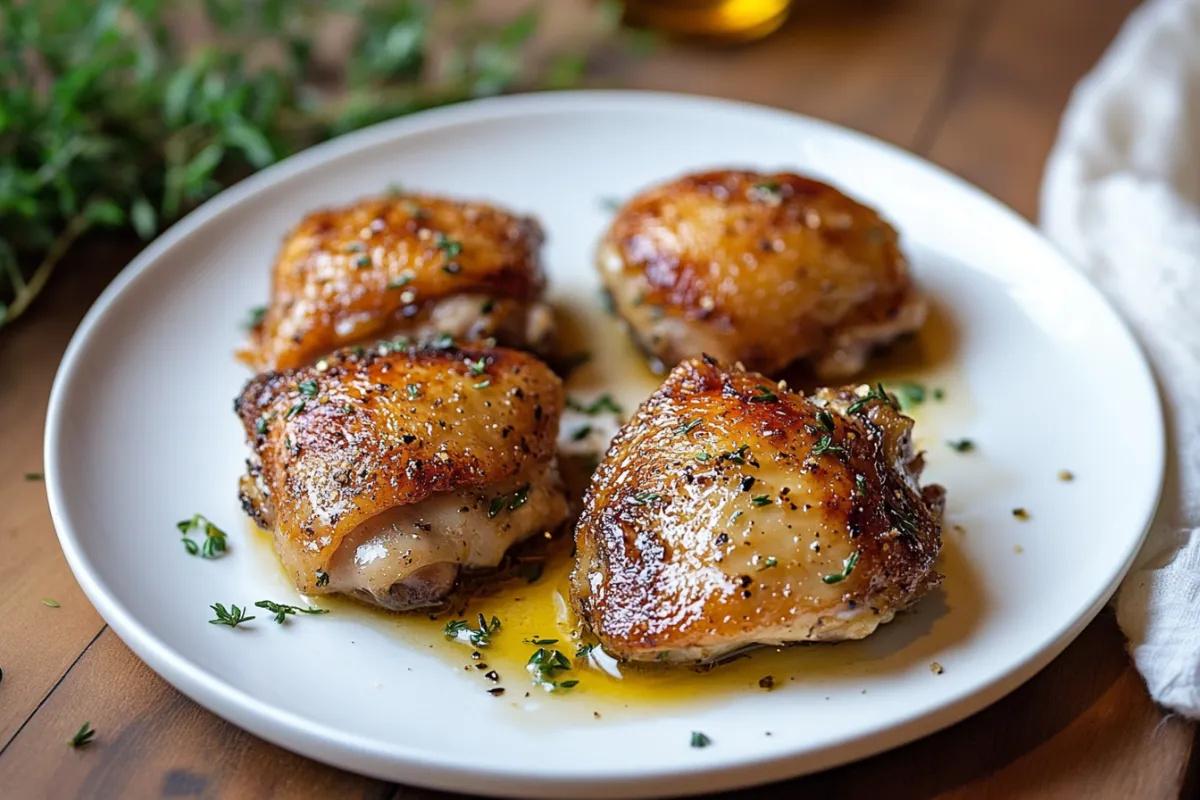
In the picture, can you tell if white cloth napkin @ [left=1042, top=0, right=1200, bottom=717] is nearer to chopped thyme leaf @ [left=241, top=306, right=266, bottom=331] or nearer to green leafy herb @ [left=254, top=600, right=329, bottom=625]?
green leafy herb @ [left=254, top=600, right=329, bottom=625]

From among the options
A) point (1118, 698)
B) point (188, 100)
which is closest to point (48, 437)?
point (188, 100)

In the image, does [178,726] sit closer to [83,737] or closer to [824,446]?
[83,737]

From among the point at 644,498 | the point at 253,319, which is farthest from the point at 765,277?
the point at 253,319

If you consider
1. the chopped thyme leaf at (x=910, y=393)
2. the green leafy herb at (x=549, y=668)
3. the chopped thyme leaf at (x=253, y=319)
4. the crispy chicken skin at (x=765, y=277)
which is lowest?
the chopped thyme leaf at (x=910, y=393)

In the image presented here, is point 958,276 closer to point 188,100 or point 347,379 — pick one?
point 347,379

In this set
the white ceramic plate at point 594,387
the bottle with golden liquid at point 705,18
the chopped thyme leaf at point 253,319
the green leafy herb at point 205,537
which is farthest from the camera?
the bottle with golden liquid at point 705,18

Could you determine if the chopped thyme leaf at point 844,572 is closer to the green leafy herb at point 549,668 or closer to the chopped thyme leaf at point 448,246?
the green leafy herb at point 549,668

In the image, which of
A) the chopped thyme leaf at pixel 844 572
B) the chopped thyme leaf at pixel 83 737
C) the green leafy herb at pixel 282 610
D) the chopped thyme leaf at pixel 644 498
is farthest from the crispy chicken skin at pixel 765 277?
the chopped thyme leaf at pixel 83 737
